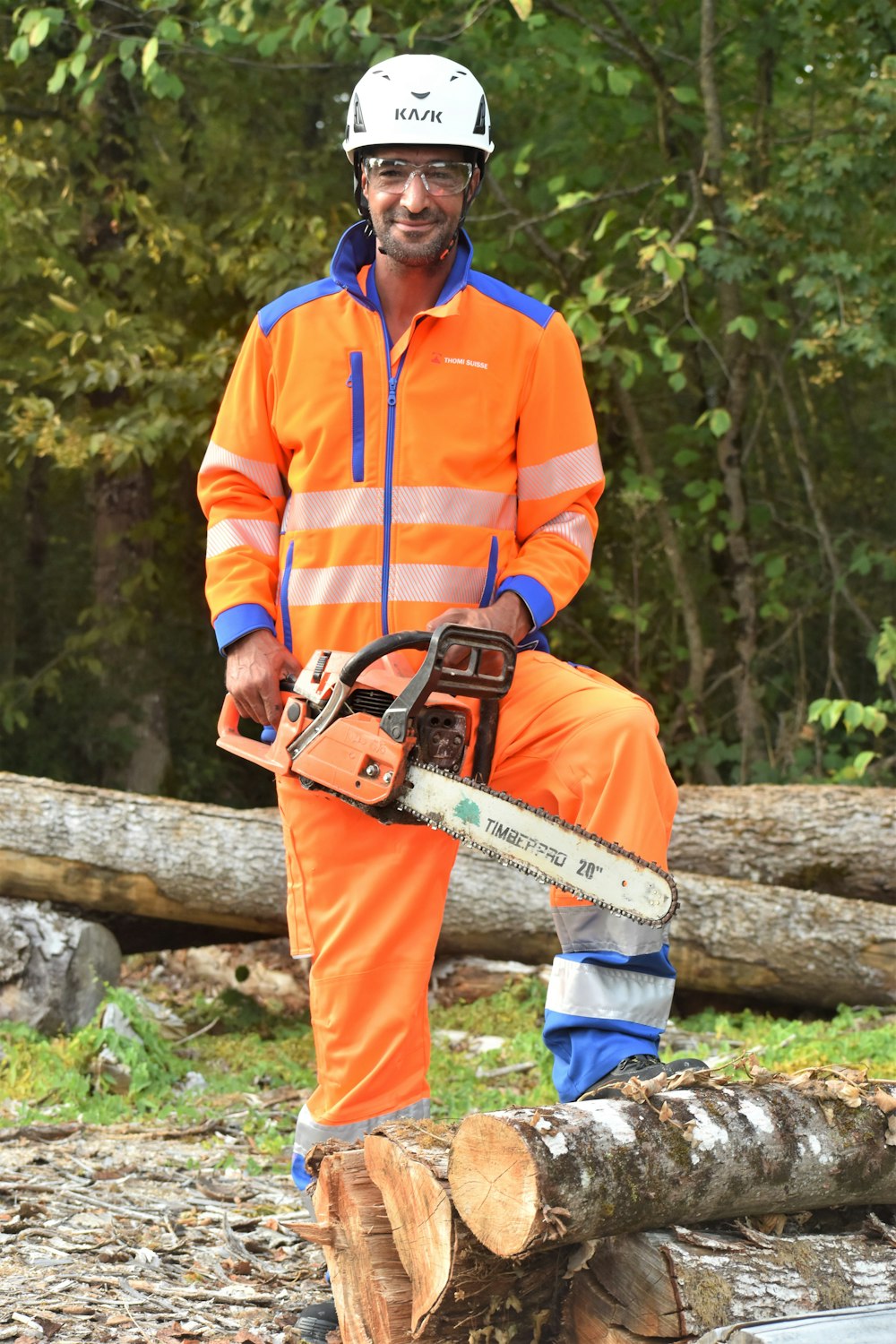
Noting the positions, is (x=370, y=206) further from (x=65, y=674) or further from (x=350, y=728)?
(x=65, y=674)

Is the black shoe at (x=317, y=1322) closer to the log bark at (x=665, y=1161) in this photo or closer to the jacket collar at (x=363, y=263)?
the log bark at (x=665, y=1161)

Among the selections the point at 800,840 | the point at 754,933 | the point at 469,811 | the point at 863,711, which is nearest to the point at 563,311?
the point at 863,711

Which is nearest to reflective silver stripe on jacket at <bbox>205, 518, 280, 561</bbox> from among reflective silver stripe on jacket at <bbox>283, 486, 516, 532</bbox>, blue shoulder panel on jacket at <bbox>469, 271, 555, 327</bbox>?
reflective silver stripe on jacket at <bbox>283, 486, 516, 532</bbox>

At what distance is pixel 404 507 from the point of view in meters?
3.18

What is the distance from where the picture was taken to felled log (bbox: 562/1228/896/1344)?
226 centimetres

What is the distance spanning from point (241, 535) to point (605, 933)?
51.4 inches

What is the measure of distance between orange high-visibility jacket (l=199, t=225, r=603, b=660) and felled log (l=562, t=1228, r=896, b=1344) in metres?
1.37

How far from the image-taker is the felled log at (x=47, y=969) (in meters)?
5.86

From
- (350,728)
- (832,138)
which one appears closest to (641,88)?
(832,138)

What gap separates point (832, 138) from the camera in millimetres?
7129

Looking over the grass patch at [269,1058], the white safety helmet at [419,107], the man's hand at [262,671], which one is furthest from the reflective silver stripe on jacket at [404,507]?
the grass patch at [269,1058]

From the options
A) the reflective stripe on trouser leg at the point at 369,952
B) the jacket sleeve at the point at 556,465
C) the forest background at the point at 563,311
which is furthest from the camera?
the forest background at the point at 563,311

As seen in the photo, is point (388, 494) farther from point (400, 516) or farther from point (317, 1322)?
point (317, 1322)

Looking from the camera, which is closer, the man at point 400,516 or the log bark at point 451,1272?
the log bark at point 451,1272
